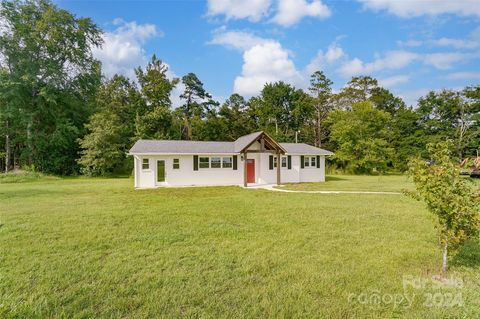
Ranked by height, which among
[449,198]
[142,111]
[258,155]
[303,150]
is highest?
[142,111]

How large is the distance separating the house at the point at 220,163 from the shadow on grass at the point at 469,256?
1239 cm

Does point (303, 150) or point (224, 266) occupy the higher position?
point (303, 150)

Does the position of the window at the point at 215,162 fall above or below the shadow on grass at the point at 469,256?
above

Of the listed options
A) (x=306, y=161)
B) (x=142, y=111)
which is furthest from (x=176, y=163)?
(x=142, y=111)

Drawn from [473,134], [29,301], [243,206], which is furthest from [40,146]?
[473,134]

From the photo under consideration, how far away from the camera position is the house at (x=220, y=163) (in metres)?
16.8

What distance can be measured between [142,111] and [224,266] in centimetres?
3103

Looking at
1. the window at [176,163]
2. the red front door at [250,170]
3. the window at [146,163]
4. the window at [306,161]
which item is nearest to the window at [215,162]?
the red front door at [250,170]

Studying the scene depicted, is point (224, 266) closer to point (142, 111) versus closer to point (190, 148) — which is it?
point (190, 148)

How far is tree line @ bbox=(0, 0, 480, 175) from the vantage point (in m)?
25.4

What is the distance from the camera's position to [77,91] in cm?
2950

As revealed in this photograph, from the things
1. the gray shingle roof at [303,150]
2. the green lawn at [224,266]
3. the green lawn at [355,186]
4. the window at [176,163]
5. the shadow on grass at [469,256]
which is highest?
the gray shingle roof at [303,150]

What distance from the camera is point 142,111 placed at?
31.9 m

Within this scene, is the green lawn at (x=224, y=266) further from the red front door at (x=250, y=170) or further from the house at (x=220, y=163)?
the red front door at (x=250, y=170)
